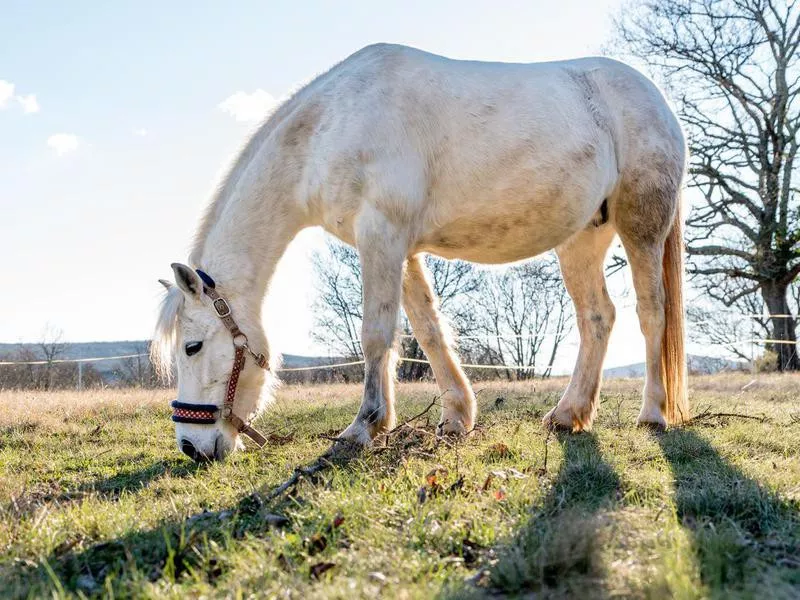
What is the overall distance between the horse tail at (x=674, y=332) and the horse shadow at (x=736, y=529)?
1.93 metres

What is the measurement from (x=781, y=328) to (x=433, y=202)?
15.7 m

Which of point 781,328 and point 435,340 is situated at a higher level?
point 781,328

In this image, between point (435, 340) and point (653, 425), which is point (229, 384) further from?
point (653, 425)

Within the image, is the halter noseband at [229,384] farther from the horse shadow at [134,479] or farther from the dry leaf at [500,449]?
the dry leaf at [500,449]

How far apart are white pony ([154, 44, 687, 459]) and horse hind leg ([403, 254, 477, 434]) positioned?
11 millimetres

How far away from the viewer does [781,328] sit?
17469 millimetres

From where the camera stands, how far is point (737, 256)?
17.7m

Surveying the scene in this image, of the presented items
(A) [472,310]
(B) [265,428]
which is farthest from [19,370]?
(B) [265,428]

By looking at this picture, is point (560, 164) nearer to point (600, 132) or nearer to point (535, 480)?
point (600, 132)

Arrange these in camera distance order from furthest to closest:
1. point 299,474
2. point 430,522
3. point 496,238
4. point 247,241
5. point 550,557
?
point 496,238
point 247,241
point 299,474
point 430,522
point 550,557

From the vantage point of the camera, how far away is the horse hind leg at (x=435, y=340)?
5.15 m

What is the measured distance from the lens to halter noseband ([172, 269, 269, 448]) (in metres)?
4.24

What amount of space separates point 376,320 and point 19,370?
67.9 feet

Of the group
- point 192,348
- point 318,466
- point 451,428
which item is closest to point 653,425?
point 451,428
